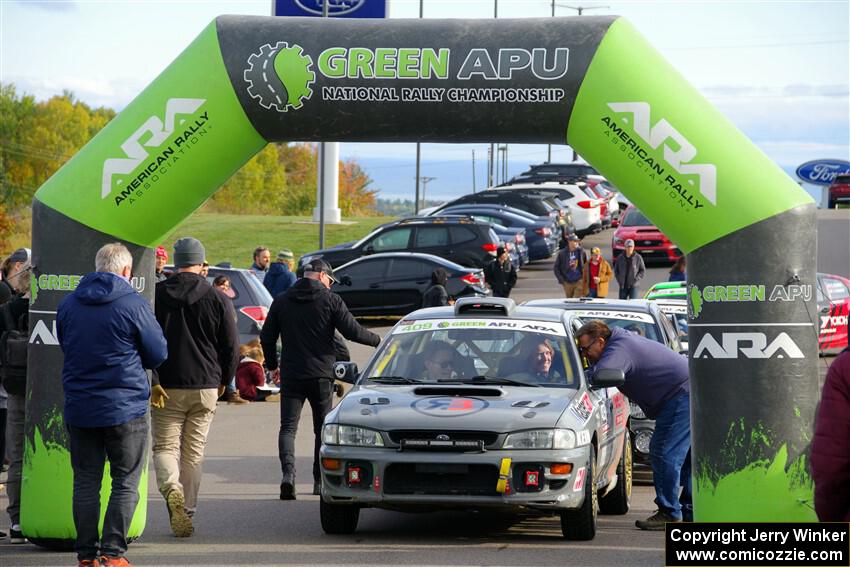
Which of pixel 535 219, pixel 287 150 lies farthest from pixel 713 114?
pixel 287 150

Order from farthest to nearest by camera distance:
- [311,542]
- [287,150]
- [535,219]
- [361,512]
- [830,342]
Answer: [287,150], [535,219], [830,342], [361,512], [311,542]

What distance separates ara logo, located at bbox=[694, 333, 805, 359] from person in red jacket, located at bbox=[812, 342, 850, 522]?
134 inches

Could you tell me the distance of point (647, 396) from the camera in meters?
10.1

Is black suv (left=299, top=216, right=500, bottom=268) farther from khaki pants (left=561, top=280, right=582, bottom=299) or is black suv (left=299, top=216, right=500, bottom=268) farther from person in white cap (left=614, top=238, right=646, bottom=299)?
khaki pants (left=561, top=280, right=582, bottom=299)

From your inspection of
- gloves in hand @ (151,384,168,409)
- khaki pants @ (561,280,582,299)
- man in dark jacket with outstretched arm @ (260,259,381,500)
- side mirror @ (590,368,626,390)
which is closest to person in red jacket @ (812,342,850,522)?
side mirror @ (590,368,626,390)

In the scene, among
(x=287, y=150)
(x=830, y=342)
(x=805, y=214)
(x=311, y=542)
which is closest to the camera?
(x=805, y=214)

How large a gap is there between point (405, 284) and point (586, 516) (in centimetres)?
1686

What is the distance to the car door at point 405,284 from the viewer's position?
85.6 feet

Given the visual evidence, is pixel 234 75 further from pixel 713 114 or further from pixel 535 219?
pixel 535 219

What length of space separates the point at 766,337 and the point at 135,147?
417cm

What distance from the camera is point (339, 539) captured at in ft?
31.6

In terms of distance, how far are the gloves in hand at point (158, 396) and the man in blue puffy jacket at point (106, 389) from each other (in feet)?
3.62

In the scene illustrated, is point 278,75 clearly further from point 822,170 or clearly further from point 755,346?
point 822,170

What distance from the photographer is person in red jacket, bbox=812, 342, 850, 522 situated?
5.25 metres
